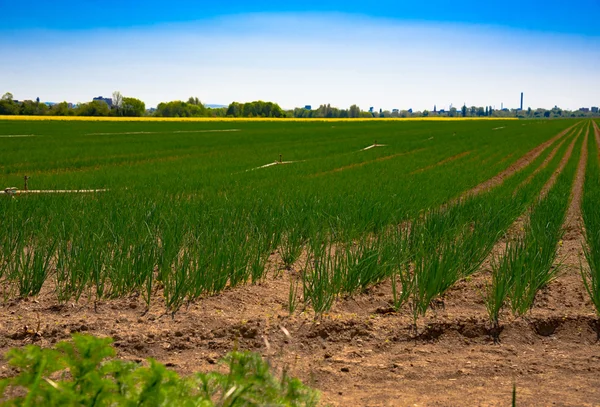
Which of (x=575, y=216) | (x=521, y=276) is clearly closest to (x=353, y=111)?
(x=575, y=216)

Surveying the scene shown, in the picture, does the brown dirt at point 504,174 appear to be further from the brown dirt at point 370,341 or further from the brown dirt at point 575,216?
the brown dirt at point 370,341

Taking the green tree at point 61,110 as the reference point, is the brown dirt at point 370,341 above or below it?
below

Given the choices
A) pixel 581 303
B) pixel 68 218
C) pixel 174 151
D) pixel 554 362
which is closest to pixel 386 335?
pixel 554 362

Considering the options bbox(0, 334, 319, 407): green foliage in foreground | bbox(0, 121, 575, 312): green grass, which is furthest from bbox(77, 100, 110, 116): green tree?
bbox(0, 334, 319, 407): green foliage in foreground

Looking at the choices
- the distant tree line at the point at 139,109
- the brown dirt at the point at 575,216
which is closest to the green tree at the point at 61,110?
the distant tree line at the point at 139,109

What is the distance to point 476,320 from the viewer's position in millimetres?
4430

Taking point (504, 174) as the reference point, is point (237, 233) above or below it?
above

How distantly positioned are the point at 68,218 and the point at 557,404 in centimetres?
535

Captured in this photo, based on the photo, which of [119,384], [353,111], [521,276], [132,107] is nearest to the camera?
[119,384]

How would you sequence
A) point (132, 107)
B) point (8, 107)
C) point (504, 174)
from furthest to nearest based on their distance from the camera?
point (132, 107) < point (8, 107) < point (504, 174)

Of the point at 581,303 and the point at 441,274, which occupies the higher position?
the point at 441,274

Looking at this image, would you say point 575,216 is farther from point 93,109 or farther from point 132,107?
point 132,107

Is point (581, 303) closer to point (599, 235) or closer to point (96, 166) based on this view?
point (599, 235)

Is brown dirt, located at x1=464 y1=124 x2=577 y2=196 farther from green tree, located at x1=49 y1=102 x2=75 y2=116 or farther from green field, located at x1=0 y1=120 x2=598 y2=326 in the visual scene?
green tree, located at x1=49 y1=102 x2=75 y2=116
